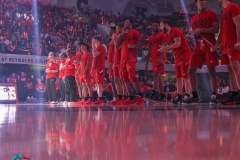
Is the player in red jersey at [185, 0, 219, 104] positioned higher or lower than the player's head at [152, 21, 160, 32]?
lower

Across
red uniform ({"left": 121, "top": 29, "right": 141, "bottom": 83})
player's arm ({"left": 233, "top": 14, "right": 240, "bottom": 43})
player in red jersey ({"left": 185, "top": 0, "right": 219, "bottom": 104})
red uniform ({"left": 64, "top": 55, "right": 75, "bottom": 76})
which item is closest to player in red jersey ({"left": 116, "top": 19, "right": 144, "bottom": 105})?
red uniform ({"left": 121, "top": 29, "right": 141, "bottom": 83})

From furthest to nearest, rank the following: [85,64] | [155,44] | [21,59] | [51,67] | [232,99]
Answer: [21,59] < [51,67] < [85,64] < [155,44] < [232,99]

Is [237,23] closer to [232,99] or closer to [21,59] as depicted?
[232,99]

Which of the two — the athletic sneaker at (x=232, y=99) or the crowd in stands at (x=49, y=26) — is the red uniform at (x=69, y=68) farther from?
the crowd in stands at (x=49, y=26)

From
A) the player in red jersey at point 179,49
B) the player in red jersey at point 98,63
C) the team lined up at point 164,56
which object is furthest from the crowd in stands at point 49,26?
the player in red jersey at point 179,49

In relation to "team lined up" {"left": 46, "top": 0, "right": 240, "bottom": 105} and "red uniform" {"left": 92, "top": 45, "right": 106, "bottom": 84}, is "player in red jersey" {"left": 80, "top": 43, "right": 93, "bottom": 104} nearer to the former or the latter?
"team lined up" {"left": 46, "top": 0, "right": 240, "bottom": 105}

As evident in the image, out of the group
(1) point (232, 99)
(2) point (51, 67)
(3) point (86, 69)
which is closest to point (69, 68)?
(2) point (51, 67)

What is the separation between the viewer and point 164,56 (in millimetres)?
6906

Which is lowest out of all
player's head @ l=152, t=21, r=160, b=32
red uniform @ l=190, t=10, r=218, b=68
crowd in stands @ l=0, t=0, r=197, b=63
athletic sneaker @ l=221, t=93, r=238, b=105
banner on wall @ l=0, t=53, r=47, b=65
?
athletic sneaker @ l=221, t=93, r=238, b=105

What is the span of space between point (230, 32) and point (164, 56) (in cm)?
222

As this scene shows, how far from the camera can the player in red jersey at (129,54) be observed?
6.65m

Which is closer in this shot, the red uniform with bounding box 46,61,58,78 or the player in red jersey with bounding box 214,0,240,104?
the player in red jersey with bounding box 214,0,240,104

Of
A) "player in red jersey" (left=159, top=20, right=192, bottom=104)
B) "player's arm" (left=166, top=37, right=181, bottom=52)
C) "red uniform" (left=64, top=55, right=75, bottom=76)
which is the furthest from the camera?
"red uniform" (left=64, top=55, right=75, bottom=76)

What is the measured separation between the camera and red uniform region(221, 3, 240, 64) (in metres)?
4.64
